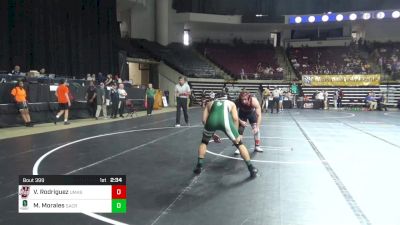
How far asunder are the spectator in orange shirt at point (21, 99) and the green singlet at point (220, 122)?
8.97m

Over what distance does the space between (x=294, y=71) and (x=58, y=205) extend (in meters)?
33.7

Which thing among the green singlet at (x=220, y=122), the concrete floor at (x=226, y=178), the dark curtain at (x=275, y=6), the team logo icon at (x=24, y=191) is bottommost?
the concrete floor at (x=226, y=178)

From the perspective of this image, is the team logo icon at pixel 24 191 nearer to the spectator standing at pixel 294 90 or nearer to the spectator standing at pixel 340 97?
the spectator standing at pixel 340 97

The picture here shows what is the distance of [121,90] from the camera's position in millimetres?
17406

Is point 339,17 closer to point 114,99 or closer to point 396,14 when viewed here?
point 396,14

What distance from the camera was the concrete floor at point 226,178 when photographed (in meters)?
3.81

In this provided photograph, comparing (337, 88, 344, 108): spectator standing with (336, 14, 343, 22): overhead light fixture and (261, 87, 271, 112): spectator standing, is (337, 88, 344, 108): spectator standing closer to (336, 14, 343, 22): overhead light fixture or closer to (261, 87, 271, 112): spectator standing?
(261, 87, 271, 112): spectator standing

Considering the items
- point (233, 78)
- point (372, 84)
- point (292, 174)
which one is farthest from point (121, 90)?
point (372, 84)

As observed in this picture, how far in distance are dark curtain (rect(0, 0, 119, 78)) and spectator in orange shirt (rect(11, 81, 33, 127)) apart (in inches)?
237

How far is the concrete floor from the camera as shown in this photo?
12.5ft

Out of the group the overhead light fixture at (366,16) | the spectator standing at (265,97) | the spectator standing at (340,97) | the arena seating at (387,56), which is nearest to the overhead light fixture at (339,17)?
the overhead light fixture at (366,16)
